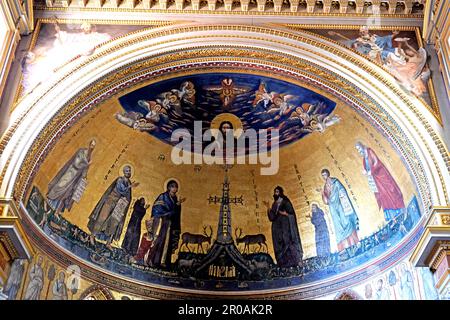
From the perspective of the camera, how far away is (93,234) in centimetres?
1608

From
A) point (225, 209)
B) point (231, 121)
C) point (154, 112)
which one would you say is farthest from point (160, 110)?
point (225, 209)

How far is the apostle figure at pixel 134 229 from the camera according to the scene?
1677cm

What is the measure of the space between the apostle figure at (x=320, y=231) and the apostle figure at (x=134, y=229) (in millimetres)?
4848

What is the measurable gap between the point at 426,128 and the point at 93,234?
352 inches

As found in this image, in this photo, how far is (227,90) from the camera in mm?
16016

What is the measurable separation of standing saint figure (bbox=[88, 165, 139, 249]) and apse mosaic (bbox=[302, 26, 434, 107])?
666 centimetres

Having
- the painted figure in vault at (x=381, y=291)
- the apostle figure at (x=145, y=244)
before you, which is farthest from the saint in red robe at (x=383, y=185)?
the apostle figure at (x=145, y=244)

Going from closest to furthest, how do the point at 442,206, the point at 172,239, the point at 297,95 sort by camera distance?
1. the point at 442,206
2. the point at 297,95
3. the point at 172,239

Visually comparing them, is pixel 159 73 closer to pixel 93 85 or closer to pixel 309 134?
pixel 93 85

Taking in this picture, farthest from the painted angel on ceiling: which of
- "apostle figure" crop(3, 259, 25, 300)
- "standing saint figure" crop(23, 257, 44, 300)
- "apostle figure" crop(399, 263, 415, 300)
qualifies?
"apostle figure" crop(3, 259, 25, 300)

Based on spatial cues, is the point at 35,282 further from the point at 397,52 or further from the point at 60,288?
the point at 397,52

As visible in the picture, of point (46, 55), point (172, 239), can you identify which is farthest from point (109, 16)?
point (172, 239)

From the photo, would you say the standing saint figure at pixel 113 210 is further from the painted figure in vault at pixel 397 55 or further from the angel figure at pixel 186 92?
the painted figure in vault at pixel 397 55

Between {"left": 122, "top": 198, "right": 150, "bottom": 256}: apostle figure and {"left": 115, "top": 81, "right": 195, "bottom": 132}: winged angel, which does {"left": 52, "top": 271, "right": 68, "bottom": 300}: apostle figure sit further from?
{"left": 115, "top": 81, "right": 195, "bottom": 132}: winged angel
